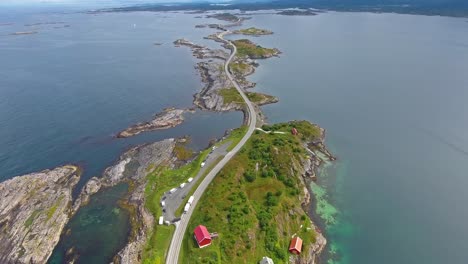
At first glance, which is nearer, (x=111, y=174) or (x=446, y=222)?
(x=446, y=222)

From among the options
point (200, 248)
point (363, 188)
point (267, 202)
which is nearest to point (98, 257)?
point (200, 248)

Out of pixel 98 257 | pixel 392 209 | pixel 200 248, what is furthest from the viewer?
pixel 392 209

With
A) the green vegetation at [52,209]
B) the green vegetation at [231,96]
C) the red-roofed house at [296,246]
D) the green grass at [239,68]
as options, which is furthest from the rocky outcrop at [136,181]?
the green grass at [239,68]

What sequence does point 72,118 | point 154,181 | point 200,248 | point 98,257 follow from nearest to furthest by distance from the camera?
point 200,248 → point 98,257 → point 154,181 → point 72,118

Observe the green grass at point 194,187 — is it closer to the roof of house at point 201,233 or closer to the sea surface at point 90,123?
the roof of house at point 201,233

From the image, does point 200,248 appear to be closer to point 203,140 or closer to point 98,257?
point 98,257

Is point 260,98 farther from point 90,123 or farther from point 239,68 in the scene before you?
point 90,123

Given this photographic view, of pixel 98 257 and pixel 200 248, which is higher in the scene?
pixel 200 248
